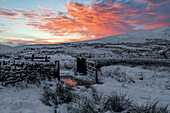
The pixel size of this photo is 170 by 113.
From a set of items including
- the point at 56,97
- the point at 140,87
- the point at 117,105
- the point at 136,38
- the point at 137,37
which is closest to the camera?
the point at 117,105

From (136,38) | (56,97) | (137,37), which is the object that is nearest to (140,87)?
(56,97)

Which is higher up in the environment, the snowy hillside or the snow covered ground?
the snowy hillside

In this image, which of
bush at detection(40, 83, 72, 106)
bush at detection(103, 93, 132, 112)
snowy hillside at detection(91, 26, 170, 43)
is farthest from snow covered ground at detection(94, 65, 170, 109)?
snowy hillside at detection(91, 26, 170, 43)

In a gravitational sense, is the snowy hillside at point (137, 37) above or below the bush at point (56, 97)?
above

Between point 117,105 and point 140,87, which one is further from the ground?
point 117,105

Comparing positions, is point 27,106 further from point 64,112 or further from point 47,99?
point 64,112

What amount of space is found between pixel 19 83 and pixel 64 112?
13.7 feet

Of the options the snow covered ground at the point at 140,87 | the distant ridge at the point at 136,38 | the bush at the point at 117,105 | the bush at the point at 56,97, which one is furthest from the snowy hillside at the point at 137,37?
the bush at the point at 117,105

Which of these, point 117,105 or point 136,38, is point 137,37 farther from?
point 117,105

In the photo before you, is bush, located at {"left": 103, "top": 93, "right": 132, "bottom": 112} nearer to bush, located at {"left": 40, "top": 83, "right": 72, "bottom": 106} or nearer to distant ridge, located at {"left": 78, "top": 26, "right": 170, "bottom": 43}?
bush, located at {"left": 40, "top": 83, "right": 72, "bottom": 106}

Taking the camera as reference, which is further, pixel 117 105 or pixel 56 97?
pixel 56 97

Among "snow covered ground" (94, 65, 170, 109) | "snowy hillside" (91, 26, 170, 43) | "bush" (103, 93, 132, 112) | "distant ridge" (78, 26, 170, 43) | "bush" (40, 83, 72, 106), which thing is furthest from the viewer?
"distant ridge" (78, 26, 170, 43)

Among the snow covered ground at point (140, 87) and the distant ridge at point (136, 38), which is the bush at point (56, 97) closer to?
the snow covered ground at point (140, 87)

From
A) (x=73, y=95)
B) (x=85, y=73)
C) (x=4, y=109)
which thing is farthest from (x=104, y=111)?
(x=85, y=73)
